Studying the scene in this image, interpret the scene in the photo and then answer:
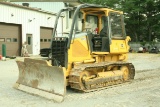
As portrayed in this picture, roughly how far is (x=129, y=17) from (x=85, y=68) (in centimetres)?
3652

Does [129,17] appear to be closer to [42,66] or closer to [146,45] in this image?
[146,45]

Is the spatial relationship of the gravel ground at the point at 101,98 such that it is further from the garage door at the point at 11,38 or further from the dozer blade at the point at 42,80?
the garage door at the point at 11,38

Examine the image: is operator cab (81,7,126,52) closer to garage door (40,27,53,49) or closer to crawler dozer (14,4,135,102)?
crawler dozer (14,4,135,102)

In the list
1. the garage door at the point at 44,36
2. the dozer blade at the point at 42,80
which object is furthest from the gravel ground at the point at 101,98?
the garage door at the point at 44,36

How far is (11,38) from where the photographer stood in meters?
25.3

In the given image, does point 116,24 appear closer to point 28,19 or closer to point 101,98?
point 101,98

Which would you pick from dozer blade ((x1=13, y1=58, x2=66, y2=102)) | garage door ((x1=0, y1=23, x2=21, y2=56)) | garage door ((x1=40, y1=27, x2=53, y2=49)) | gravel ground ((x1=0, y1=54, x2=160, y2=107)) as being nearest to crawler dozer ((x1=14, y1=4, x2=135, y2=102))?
dozer blade ((x1=13, y1=58, x2=66, y2=102))

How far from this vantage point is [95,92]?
9.45 m

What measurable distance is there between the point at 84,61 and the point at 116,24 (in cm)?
206

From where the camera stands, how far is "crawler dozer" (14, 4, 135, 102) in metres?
9.06

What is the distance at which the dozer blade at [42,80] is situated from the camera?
8.55 metres

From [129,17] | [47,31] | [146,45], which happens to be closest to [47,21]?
[47,31]

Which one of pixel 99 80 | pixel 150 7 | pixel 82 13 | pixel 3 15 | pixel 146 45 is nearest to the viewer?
pixel 99 80

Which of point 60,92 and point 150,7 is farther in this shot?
point 150,7
